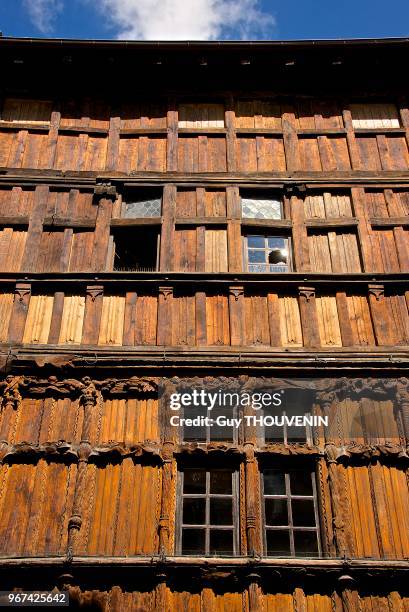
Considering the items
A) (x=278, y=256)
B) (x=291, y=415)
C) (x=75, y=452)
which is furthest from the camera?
(x=278, y=256)

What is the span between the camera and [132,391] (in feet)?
26.5

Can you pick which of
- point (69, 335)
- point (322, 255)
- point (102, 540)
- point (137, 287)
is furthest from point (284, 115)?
point (102, 540)

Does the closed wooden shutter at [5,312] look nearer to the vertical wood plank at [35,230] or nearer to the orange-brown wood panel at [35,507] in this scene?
the vertical wood plank at [35,230]

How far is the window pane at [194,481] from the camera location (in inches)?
297

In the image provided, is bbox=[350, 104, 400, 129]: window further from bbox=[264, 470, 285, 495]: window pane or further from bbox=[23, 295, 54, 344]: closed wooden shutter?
bbox=[264, 470, 285, 495]: window pane

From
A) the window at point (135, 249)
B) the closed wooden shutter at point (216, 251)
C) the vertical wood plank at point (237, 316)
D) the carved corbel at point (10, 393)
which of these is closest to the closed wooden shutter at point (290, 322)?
the vertical wood plank at point (237, 316)

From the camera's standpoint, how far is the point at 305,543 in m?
7.18

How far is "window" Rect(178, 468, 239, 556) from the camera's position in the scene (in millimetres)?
7137

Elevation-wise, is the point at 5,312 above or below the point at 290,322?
above

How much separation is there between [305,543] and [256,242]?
4426 millimetres

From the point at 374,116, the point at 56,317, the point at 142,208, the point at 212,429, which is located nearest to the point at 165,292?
the point at 56,317

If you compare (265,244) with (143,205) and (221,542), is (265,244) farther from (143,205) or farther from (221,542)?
(221,542)

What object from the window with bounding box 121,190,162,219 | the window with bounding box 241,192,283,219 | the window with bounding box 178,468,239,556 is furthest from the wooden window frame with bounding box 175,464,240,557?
the window with bounding box 121,190,162,219

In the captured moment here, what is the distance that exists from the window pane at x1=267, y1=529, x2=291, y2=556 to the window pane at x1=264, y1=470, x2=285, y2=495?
453 millimetres
